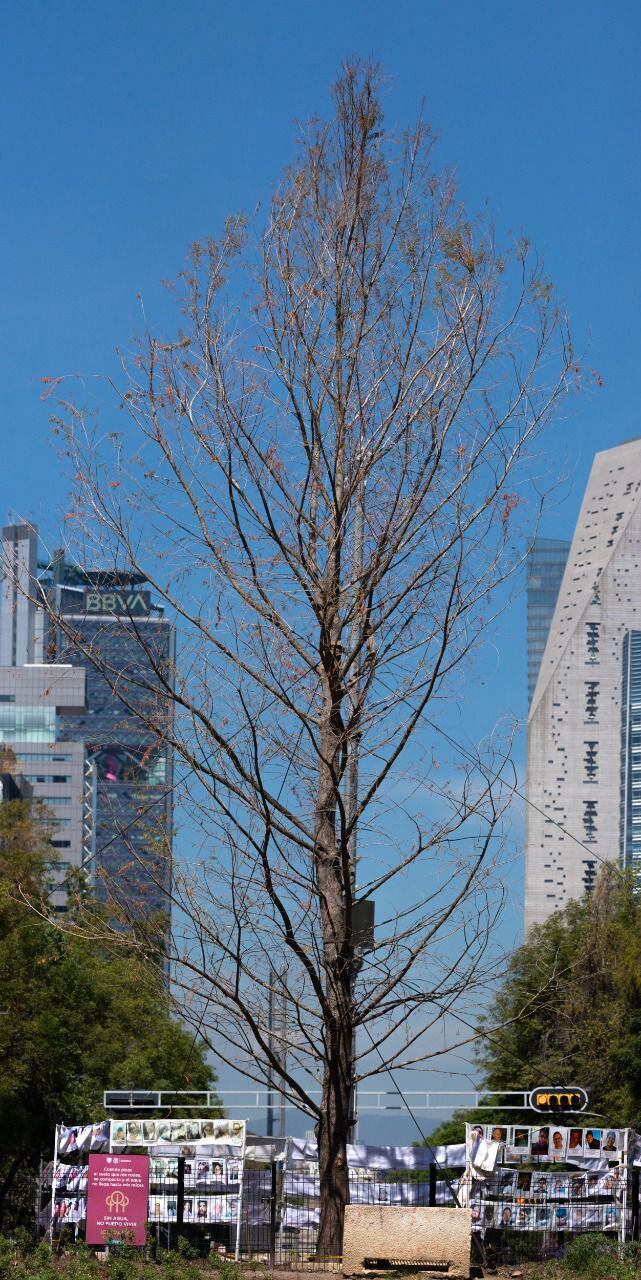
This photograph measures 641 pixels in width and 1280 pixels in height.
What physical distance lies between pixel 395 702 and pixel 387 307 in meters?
4.21

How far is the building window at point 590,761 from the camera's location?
646ft

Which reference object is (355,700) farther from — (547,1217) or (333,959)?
(547,1217)

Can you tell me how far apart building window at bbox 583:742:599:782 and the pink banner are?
179600 millimetres

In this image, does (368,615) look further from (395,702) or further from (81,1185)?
(81,1185)

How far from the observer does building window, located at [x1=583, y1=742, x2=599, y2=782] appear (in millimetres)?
196750

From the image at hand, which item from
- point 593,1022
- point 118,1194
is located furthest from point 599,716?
point 118,1194

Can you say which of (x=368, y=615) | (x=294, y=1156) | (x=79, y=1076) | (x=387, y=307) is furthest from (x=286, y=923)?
(x=79, y=1076)

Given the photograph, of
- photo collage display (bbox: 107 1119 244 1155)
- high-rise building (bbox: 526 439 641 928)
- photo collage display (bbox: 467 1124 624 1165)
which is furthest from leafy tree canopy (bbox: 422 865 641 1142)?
high-rise building (bbox: 526 439 641 928)

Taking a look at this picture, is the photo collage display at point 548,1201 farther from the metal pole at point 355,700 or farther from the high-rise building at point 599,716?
the high-rise building at point 599,716

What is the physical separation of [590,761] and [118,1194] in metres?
180

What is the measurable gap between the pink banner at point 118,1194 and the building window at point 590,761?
589 feet

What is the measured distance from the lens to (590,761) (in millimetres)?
196750

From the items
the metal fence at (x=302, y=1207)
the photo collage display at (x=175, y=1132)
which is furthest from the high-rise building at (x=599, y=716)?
the photo collage display at (x=175, y=1132)

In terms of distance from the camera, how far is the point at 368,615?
54.1 ft
